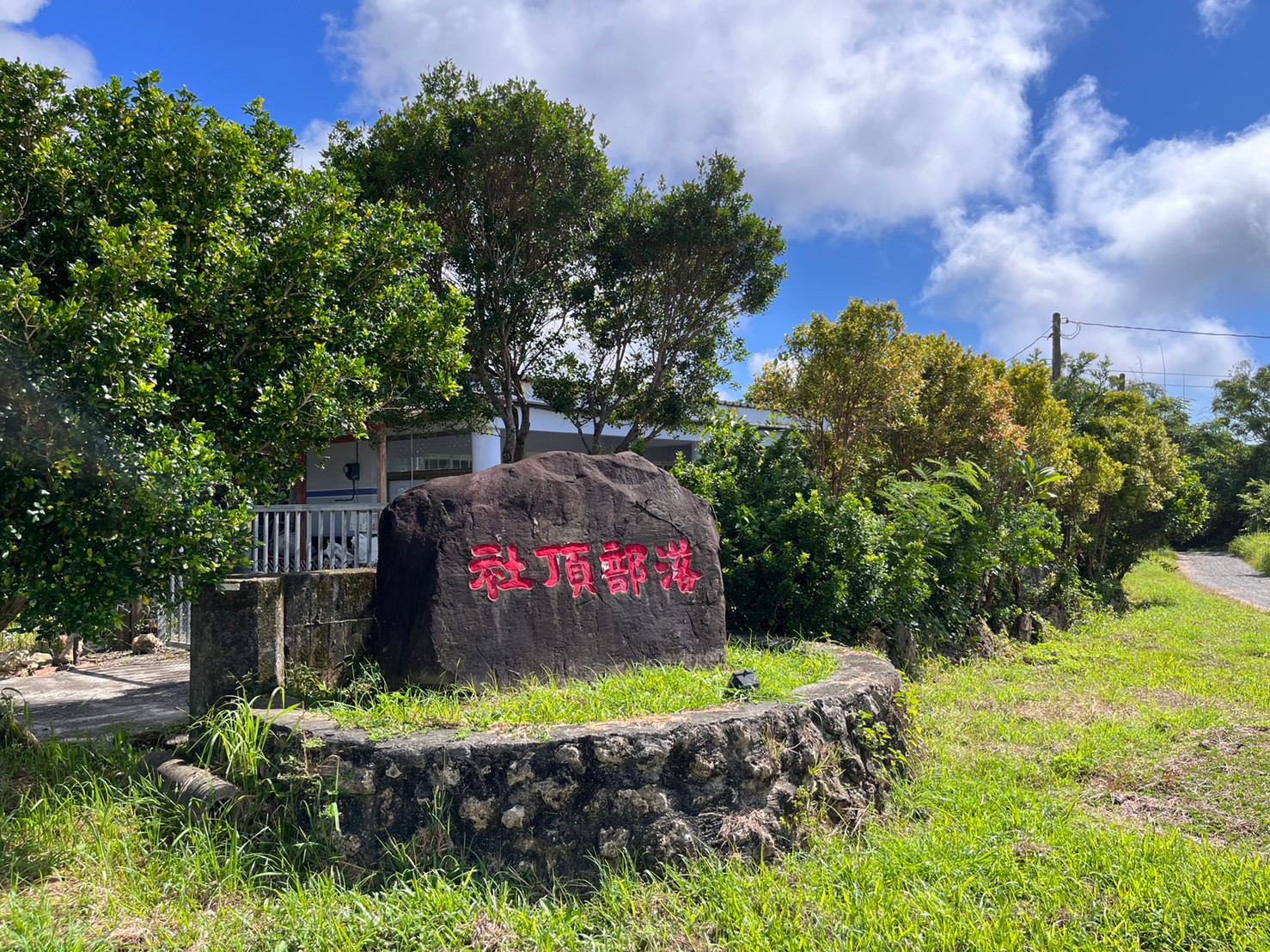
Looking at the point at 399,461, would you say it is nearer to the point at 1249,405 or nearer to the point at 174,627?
the point at 174,627

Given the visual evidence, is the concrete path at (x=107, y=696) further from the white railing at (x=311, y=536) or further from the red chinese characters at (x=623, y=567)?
the red chinese characters at (x=623, y=567)

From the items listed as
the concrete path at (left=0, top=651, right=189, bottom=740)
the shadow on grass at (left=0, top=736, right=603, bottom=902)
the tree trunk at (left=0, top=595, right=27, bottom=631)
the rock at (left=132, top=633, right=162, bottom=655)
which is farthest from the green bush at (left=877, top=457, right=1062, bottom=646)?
the rock at (left=132, top=633, right=162, bottom=655)

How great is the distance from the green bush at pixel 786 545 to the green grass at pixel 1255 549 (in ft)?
73.8

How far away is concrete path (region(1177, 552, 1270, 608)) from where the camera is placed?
17703mm

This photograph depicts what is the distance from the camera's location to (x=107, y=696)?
632cm

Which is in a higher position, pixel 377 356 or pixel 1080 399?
pixel 1080 399

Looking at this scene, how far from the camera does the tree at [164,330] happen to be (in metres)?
3.61

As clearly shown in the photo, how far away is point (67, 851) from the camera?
3.46 m

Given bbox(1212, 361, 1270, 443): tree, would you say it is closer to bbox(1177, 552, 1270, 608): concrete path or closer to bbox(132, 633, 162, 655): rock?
bbox(1177, 552, 1270, 608): concrete path

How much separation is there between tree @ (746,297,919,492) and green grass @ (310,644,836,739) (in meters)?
5.10

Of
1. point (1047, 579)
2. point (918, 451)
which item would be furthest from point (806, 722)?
point (1047, 579)

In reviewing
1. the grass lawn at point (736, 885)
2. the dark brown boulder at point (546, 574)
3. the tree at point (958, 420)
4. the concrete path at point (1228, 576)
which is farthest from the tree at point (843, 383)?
the concrete path at point (1228, 576)

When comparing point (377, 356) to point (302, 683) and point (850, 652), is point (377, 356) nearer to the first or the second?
point (302, 683)

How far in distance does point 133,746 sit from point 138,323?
2186 millimetres
